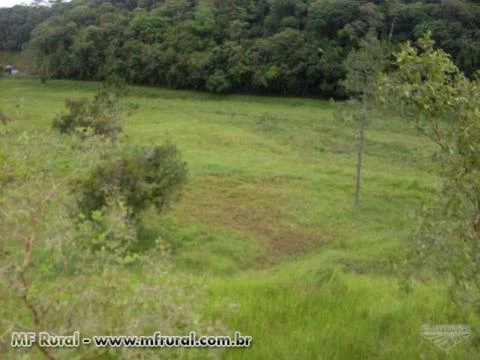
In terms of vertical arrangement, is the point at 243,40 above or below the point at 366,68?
above

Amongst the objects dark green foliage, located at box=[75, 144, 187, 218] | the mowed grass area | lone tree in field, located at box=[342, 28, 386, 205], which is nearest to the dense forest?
the mowed grass area

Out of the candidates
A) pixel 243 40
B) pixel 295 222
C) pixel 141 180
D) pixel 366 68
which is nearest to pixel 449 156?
pixel 141 180

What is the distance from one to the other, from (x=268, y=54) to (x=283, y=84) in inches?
152

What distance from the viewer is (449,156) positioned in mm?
4215

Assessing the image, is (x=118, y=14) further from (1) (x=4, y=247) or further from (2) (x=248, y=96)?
(1) (x=4, y=247)

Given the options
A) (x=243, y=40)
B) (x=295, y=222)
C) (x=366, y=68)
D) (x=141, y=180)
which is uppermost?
(x=243, y=40)

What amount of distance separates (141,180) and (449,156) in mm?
11853

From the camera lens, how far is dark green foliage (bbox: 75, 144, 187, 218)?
14.1m

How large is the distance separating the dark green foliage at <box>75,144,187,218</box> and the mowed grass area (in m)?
1.03

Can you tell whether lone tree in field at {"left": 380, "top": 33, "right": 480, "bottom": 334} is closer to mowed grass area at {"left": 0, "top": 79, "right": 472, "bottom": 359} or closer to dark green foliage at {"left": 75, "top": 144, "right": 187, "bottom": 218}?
mowed grass area at {"left": 0, "top": 79, "right": 472, "bottom": 359}

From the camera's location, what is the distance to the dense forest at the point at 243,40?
50.5 m

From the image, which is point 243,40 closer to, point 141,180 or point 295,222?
point 295,222

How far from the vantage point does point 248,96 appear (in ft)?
170

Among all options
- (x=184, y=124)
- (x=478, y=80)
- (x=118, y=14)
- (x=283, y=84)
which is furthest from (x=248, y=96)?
(x=478, y=80)
